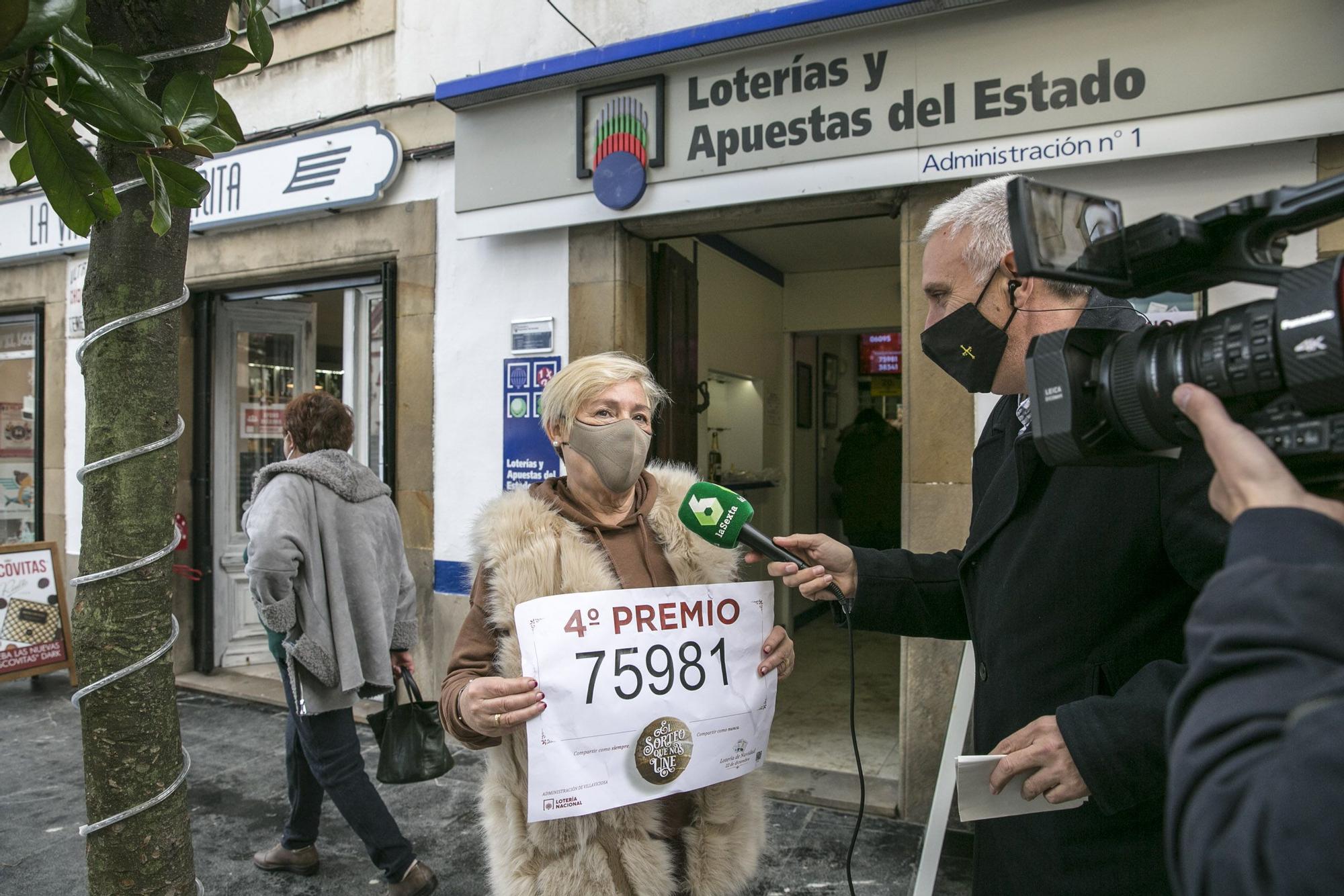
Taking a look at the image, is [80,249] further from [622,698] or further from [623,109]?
[622,698]

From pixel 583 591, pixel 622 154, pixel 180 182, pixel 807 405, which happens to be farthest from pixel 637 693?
pixel 807 405

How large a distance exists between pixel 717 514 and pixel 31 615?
6475mm

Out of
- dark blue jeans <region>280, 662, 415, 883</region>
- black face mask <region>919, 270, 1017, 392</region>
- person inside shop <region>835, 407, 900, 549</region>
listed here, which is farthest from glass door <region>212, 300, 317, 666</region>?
black face mask <region>919, 270, 1017, 392</region>

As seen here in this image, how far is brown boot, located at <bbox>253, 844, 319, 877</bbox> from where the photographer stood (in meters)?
3.67

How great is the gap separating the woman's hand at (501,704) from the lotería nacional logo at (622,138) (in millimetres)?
3333

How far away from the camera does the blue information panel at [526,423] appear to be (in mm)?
4984

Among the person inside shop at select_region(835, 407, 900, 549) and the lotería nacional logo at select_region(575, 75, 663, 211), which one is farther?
the person inside shop at select_region(835, 407, 900, 549)

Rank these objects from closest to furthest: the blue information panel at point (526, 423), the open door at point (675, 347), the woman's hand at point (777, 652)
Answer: the woman's hand at point (777, 652) → the blue information panel at point (526, 423) → the open door at point (675, 347)

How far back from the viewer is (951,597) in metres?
2.01

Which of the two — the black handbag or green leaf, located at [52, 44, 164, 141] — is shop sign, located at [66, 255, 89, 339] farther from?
green leaf, located at [52, 44, 164, 141]

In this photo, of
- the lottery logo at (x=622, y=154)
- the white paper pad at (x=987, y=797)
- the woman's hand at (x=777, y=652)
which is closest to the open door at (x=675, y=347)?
the lottery logo at (x=622, y=154)

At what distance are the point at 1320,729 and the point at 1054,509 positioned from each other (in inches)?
34.4

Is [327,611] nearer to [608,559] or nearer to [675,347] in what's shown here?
[608,559]

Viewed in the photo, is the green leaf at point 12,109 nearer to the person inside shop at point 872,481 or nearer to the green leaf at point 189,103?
the green leaf at point 189,103
